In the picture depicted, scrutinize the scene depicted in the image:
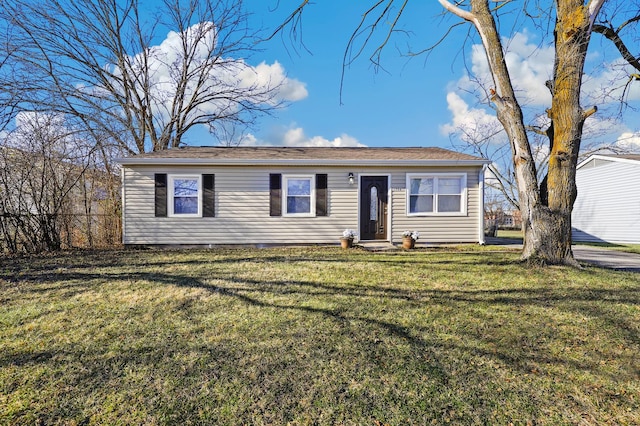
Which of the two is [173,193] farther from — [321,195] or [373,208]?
[373,208]

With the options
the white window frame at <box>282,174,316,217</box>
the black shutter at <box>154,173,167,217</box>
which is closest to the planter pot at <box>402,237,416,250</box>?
the white window frame at <box>282,174,316,217</box>

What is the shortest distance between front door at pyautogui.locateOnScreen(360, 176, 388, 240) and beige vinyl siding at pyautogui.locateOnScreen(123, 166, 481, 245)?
22 centimetres

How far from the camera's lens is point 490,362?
8.82ft

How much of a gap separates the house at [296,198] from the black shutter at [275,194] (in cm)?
3

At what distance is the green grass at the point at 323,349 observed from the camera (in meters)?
2.15

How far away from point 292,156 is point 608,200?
45.3 feet

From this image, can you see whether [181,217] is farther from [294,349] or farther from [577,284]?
[577,284]

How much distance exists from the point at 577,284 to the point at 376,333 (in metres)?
3.54

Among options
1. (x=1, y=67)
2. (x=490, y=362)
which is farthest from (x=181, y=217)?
(x=490, y=362)

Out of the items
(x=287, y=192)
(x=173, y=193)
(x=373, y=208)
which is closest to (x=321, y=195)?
(x=287, y=192)

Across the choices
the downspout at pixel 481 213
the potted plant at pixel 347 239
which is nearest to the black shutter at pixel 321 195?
the potted plant at pixel 347 239

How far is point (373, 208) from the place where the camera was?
966cm

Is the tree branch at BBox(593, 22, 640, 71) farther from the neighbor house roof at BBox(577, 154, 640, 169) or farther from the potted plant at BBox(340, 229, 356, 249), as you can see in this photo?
the neighbor house roof at BBox(577, 154, 640, 169)

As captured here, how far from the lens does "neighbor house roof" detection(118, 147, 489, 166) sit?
8898 millimetres
